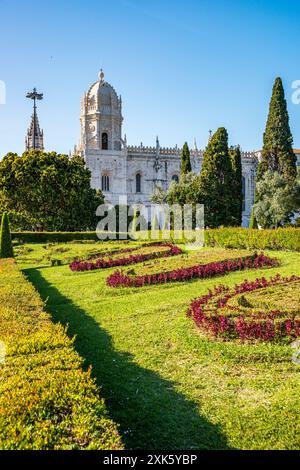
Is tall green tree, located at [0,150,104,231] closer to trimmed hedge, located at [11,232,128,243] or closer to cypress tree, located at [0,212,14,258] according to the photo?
trimmed hedge, located at [11,232,128,243]

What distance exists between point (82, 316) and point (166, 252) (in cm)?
856

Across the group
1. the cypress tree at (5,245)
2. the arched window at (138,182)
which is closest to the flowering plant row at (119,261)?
the cypress tree at (5,245)

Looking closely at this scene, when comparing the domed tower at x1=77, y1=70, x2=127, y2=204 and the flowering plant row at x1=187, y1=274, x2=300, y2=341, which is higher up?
the domed tower at x1=77, y1=70, x2=127, y2=204

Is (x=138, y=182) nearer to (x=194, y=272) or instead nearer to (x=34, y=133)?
(x=34, y=133)

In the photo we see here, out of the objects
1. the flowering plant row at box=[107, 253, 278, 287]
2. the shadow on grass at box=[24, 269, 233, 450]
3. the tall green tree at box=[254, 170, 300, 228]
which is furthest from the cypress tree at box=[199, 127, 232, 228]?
the shadow on grass at box=[24, 269, 233, 450]

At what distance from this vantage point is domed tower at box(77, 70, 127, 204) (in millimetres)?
45656

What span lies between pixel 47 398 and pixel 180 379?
2.23 metres

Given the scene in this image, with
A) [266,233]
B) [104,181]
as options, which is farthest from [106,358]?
[104,181]

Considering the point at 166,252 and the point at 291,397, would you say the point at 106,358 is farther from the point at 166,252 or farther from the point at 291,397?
the point at 166,252

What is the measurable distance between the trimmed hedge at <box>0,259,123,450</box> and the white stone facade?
4091cm

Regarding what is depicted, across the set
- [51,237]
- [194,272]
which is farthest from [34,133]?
[194,272]

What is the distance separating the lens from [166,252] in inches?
688

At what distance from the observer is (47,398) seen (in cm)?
390
